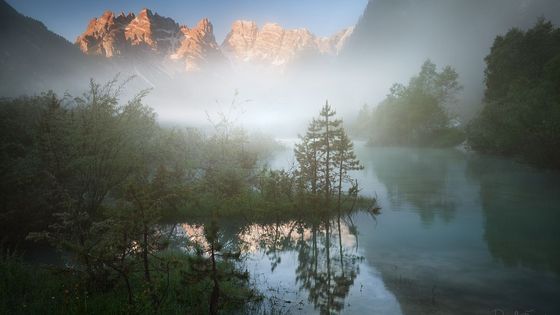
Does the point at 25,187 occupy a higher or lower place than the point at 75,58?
lower

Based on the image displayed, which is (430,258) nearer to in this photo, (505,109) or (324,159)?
(324,159)

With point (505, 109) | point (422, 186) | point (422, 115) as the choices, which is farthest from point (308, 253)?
point (422, 115)

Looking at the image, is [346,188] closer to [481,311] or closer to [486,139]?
[481,311]

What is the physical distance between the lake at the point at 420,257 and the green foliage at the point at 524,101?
14331 millimetres

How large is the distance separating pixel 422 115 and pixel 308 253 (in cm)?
7989

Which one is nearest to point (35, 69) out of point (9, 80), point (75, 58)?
point (9, 80)

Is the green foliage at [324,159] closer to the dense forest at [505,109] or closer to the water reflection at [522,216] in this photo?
the water reflection at [522,216]

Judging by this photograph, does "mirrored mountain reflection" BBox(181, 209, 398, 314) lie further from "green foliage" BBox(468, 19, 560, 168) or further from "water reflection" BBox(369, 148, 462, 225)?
"green foliage" BBox(468, 19, 560, 168)

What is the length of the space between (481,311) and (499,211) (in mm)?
16853

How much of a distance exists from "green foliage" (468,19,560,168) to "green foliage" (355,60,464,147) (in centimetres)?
1648

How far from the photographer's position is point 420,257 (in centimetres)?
1669

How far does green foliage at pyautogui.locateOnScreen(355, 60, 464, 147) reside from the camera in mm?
88250

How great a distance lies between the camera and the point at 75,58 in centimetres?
14638

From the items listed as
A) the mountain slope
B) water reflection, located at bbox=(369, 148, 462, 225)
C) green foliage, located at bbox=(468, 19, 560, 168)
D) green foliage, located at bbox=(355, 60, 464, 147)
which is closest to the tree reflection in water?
water reflection, located at bbox=(369, 148, 462, 225)
